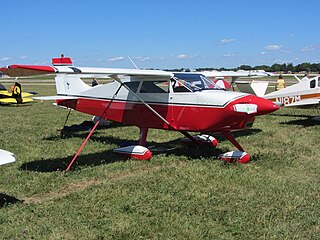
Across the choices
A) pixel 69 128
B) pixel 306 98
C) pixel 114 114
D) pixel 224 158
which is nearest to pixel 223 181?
pixel 224 158

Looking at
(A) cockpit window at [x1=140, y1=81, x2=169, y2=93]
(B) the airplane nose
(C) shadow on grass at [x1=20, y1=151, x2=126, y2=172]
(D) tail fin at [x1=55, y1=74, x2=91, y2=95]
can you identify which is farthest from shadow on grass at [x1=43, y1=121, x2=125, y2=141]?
(B) the airplane nose

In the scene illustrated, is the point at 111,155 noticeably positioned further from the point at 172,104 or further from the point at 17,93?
the point at 17,93

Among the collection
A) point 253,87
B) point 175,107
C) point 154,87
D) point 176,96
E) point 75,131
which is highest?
point 154,87

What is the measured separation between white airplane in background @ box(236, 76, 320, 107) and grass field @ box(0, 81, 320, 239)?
4.55m

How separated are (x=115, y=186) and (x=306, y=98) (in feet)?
34.0

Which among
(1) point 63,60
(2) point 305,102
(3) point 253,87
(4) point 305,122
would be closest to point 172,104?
(1) point 63,60

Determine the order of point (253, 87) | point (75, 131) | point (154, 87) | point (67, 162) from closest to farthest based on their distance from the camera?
point (67, 162), point (154, 87), point (75, 131), point (253, 87)

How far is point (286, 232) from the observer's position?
14.7ft

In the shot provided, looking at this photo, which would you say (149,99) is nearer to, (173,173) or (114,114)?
(114,114)

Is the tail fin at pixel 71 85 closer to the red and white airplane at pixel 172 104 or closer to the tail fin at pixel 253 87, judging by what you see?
the red and white airplane at pixel 172 104

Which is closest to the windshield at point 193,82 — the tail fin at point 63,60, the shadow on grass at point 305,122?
the tail fin at point 63,60

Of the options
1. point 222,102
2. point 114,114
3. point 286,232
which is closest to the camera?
point 286,232

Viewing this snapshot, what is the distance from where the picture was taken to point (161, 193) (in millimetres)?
5941

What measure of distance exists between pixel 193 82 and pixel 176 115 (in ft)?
2.69
